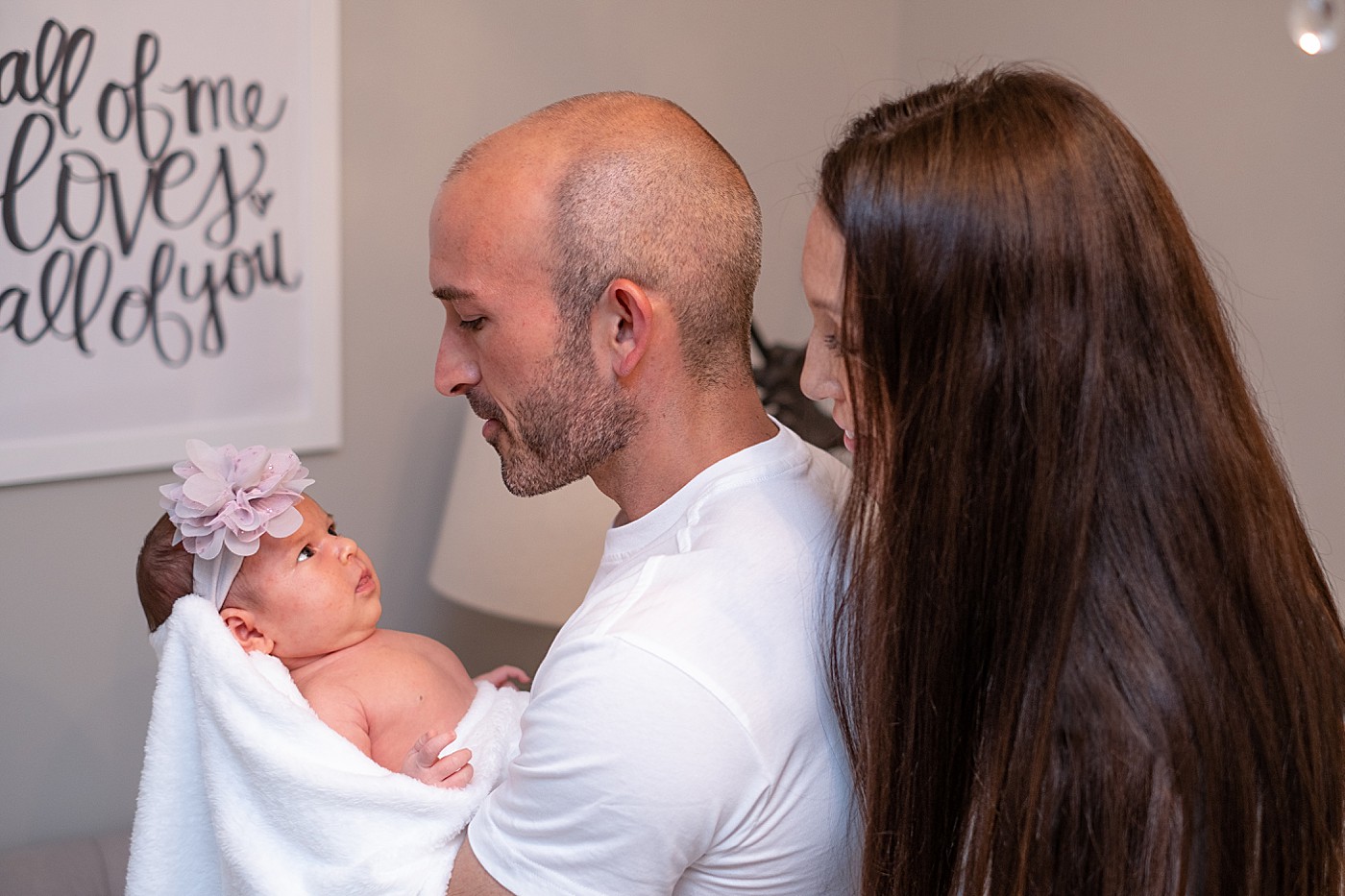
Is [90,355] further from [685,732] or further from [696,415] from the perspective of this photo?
[685,732]

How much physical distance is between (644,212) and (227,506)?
2.02 ft

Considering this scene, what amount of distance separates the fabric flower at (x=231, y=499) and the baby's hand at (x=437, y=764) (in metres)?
0.31

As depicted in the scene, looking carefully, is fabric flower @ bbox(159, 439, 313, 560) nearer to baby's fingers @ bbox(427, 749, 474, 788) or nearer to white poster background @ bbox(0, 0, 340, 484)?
baby's fingers @ bbox(427, 749, 474, 788)

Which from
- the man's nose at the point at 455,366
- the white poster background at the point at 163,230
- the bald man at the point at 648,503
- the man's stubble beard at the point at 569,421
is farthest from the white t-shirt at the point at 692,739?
the white poster background at the point at 163,230

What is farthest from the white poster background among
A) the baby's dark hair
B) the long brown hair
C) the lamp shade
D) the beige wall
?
the long brown hair

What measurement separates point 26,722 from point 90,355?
0.64m

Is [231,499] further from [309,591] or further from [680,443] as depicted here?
[680,443]

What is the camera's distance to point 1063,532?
2.97ft

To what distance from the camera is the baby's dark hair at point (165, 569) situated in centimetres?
147

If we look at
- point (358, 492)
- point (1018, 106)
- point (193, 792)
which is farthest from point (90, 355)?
point (1018, 106)

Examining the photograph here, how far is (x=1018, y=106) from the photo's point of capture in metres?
0.94

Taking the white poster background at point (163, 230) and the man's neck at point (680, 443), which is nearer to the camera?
the man's neck at point (680, 443)

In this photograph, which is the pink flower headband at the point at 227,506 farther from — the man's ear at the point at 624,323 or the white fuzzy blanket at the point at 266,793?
the man's ear at the point at 624,323

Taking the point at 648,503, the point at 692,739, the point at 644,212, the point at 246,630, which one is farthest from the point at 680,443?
the point at 246,630
